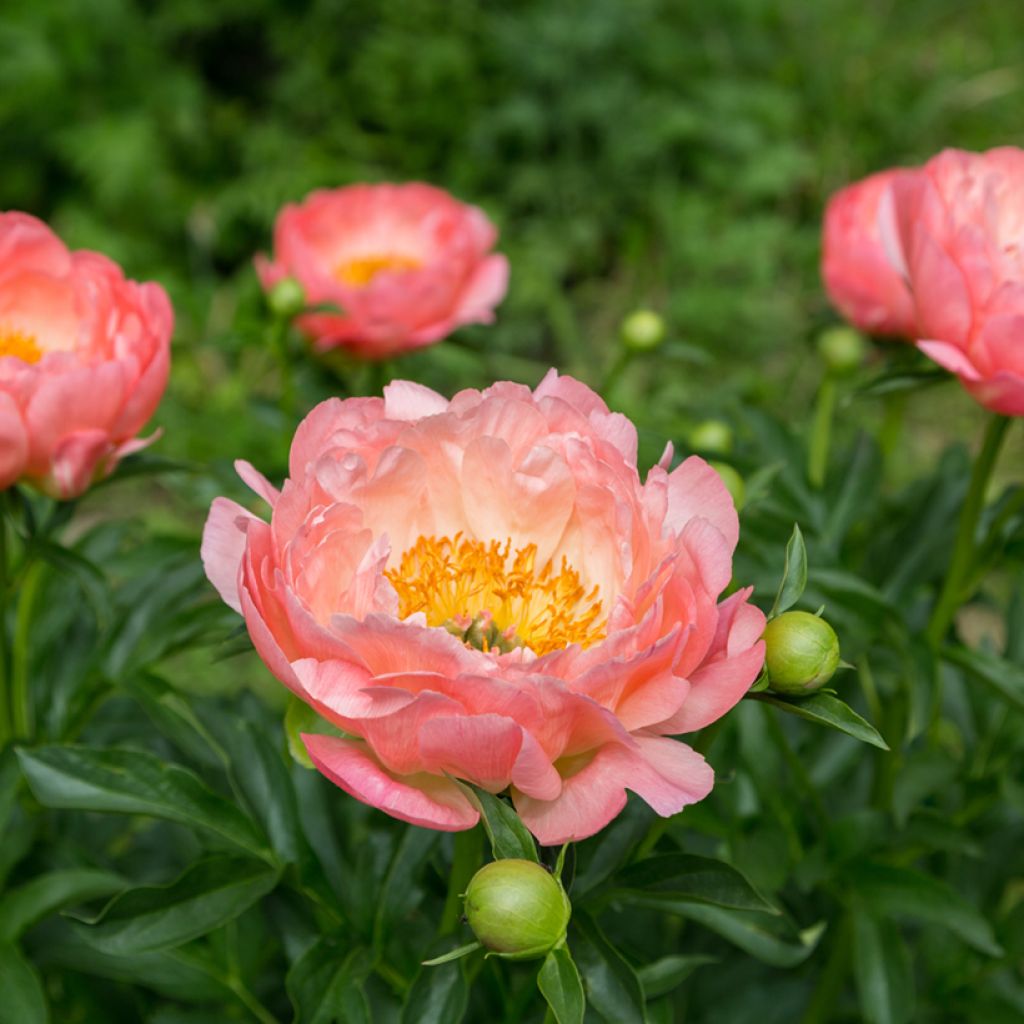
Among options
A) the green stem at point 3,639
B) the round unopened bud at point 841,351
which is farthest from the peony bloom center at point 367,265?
the green stem at point 3,639

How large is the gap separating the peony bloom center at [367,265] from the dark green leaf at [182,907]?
67 cm

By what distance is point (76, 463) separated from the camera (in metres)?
0.72

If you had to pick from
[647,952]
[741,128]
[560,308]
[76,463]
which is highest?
[76,463]

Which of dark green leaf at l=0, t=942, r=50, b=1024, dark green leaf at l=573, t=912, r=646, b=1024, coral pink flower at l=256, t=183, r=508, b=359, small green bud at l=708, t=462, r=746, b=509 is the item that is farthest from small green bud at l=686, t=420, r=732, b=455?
dark green leaf at l=0, t=942, r=50, b=1024

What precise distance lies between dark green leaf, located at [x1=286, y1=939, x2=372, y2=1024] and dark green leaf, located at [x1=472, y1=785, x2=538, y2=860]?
18 cm

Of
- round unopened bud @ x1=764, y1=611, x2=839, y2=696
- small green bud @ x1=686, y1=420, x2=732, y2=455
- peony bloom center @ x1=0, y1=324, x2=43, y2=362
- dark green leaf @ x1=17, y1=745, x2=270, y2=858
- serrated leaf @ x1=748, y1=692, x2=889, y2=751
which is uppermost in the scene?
round unopened bud @ x1=764, y1=611, x2=839, y2=696

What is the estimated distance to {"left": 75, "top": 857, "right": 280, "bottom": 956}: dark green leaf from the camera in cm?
65

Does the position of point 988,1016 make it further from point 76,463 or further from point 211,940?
point 76,463

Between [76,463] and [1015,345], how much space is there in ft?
1.64

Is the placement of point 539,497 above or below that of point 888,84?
above

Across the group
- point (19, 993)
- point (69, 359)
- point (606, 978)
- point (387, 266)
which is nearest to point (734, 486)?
point (606, 978)

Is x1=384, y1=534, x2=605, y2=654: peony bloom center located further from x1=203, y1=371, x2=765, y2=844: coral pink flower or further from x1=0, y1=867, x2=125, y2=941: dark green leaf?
x1=0, y1=867, x2=125, y2=941: dark green leaf

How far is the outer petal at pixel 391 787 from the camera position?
0.51 meters

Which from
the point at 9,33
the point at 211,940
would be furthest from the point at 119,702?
the point at 9,33
